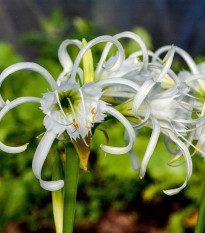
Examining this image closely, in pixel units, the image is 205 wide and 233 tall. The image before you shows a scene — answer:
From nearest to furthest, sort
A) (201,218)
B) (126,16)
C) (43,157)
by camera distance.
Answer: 1. (43,157)
2. (201,218)
3. (126,16)

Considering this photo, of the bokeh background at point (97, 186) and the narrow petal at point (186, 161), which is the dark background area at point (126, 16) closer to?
the bokeh background at point (97, 186)

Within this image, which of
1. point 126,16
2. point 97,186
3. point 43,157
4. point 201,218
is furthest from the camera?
point 126,16

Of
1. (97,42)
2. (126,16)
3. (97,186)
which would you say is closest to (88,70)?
(97,42)

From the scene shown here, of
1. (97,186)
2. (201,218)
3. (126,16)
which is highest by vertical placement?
(201,218)

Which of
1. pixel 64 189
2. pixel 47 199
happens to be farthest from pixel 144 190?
pixel 64 189

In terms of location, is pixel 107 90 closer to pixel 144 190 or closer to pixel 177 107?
pixel 177 107

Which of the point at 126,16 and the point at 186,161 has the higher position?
the point at 186,161

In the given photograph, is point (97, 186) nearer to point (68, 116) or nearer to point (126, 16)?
point (68, 116)
